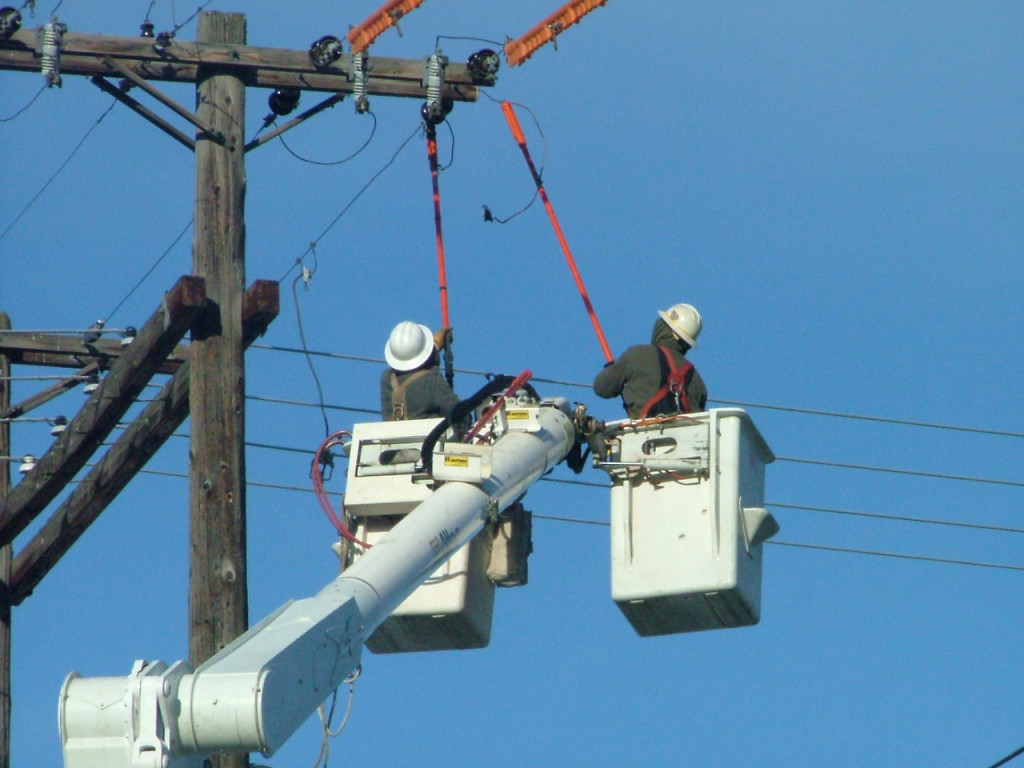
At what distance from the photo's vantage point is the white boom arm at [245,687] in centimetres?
790

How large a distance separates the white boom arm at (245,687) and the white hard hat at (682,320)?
357 cm

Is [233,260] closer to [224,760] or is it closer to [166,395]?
[166,395]

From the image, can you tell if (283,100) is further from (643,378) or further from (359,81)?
(643,378)

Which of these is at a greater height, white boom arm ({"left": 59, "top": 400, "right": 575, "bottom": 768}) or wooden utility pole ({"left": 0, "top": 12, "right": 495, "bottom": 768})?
wooden utility pole ({"left": 0, "top": 12, "right": 495, "bottom": 768})

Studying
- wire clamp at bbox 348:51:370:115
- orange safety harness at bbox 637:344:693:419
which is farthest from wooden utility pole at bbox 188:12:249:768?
orange safety harness at bbox 637:344:693:419

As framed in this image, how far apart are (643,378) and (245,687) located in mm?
4980

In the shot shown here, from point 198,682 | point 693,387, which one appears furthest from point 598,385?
point 198,682

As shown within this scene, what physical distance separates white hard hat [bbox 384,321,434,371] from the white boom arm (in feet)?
8.43

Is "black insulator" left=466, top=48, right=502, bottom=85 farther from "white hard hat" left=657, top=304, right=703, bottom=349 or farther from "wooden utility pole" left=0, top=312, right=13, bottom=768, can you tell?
"wooden utility pole" left=0, top=312, right=13, bottom=768

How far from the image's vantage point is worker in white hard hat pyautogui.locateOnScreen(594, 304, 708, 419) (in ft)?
41.0

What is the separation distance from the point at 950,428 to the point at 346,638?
26.5ft

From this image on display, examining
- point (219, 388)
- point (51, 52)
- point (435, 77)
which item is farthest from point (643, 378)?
point (51, 52)

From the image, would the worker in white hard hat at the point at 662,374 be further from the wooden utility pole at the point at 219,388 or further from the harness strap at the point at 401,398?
the wooden utility pole at the point at 219,388

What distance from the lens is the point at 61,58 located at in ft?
38.3
